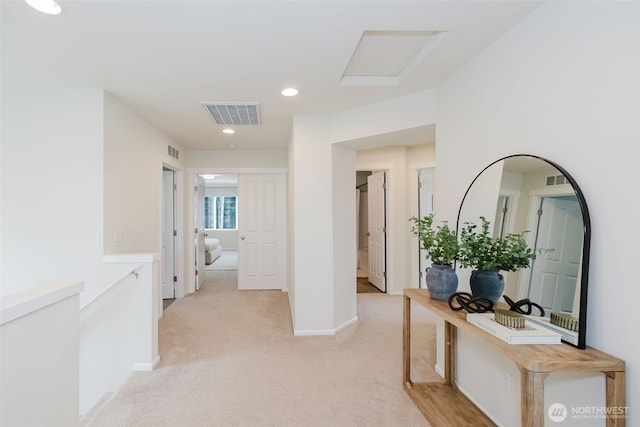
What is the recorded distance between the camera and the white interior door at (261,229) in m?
5.24

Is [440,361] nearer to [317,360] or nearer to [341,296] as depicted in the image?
[317,360]

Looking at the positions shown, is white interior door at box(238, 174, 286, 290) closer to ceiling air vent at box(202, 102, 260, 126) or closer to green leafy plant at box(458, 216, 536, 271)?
ceiling air vent at box(202, 102, 260, 126)

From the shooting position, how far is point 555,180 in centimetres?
144

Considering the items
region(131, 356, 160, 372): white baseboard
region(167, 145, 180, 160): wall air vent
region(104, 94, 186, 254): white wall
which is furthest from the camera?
region(167, 145, 180, 160): wall air vent

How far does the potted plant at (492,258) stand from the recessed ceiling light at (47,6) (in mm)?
2487

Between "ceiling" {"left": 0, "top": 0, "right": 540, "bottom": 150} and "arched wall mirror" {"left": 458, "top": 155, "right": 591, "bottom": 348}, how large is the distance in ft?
2.78

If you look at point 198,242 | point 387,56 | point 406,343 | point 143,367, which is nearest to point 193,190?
point 198,242

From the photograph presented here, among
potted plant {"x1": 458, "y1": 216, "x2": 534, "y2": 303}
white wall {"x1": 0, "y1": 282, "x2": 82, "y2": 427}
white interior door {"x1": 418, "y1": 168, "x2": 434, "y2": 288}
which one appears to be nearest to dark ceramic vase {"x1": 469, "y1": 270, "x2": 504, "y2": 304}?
potted plant {"x1": 458, "y1": 216, "x2": 534, "y2": 303}

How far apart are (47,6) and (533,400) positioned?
2.79 m

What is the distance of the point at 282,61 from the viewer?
7.00 feet

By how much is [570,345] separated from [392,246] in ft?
11.7

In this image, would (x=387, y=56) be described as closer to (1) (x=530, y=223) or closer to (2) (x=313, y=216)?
(1) (x=530, y=223)

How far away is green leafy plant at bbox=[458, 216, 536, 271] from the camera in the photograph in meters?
1.60

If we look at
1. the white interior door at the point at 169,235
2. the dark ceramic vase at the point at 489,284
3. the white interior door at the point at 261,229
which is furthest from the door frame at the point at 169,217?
the dark ceramic vase at the point at 489,284
